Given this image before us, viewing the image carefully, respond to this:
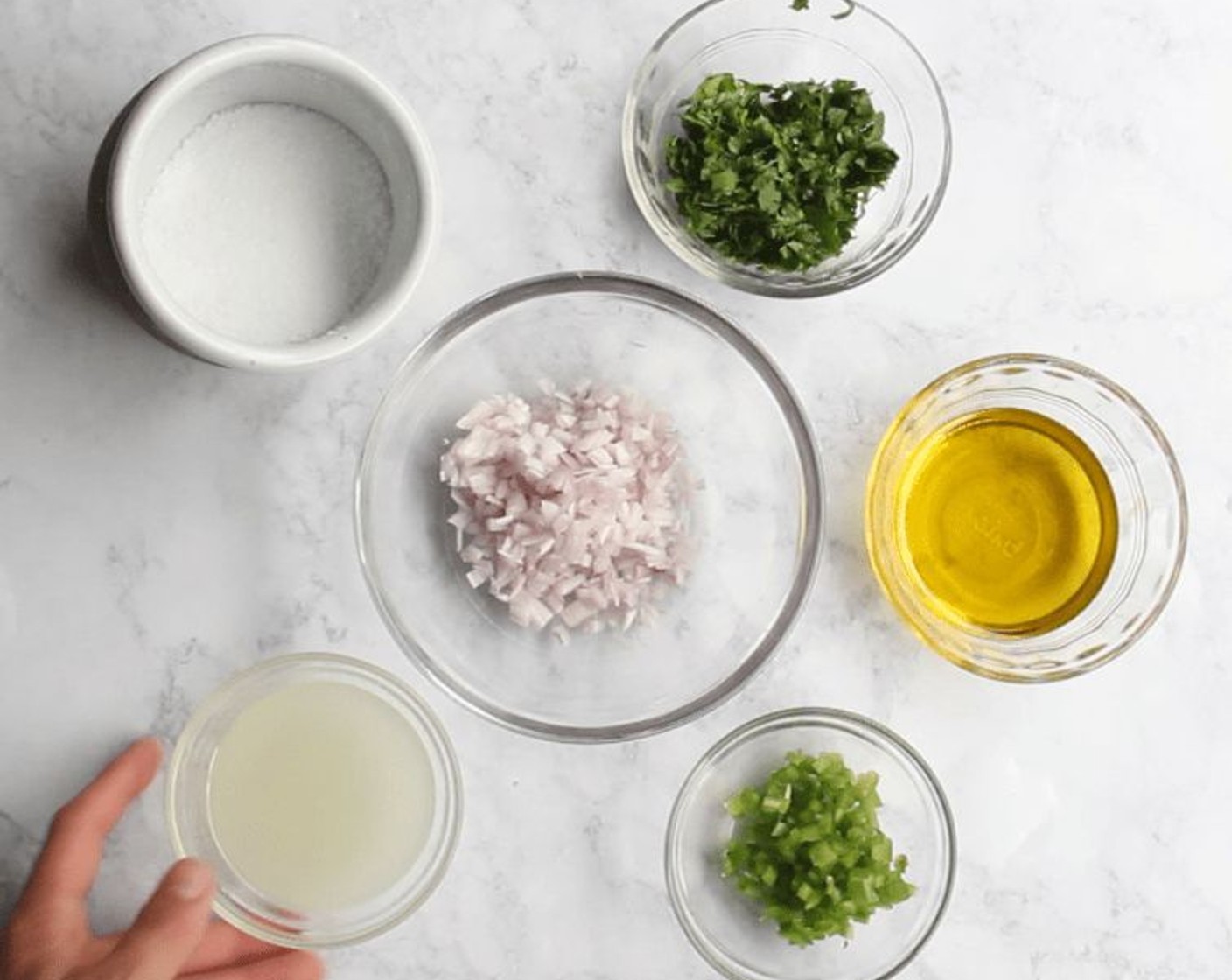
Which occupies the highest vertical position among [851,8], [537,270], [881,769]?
[851,8]

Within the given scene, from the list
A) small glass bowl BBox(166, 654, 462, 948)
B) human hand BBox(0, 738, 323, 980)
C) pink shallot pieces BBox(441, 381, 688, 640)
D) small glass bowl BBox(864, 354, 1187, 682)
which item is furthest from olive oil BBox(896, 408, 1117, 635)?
human hand BBox(0, 738, 323, 980)

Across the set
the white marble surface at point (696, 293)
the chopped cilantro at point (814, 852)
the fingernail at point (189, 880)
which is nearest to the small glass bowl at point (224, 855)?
the white marble surface at point (696, 293)

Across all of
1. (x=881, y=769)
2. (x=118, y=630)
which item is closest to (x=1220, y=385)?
(x=881, y=769)

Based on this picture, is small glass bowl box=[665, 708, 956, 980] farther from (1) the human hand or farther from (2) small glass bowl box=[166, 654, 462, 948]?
(1) the human hand

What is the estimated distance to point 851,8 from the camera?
1515 mm

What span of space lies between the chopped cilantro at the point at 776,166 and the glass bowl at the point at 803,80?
23 millimetres

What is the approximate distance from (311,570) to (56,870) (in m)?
0.37

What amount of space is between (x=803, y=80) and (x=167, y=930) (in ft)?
3.36

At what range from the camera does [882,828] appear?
60.9 inches

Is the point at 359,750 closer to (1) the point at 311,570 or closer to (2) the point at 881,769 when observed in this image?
(1) the point at 311,570

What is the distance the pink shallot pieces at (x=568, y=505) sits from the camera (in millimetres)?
1401

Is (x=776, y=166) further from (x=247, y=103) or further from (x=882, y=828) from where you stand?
(x=882, y=828)

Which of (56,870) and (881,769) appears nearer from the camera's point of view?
(56,870)

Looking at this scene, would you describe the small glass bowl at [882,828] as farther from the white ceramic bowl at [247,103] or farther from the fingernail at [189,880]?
the white ceramic bowl at [247,103]
